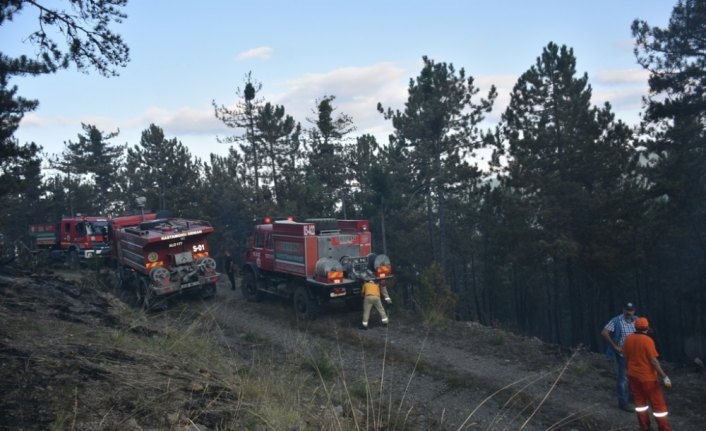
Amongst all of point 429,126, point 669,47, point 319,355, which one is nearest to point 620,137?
point 669,47

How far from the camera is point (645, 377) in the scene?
22.3 ft

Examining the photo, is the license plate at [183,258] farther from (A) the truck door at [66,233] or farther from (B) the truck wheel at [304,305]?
(A) the truck door at [66,233]

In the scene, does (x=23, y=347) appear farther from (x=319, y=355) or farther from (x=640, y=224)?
(x=640, y=224)

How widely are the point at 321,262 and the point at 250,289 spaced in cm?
500

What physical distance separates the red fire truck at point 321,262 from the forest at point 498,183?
2.16m

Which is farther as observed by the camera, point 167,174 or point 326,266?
point 167,174

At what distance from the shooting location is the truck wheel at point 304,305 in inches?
569

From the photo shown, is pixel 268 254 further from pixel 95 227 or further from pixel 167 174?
pixel 167 174

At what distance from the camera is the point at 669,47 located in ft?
59.1

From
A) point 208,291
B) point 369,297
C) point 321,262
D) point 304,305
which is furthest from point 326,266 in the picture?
point 208,291

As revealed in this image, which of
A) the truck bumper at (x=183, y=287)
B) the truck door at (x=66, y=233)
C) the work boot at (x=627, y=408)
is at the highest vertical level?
the truck door at (x=66, y=233)

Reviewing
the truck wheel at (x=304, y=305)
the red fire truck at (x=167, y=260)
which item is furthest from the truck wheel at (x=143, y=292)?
the truck wheel at (x=304, y=305)

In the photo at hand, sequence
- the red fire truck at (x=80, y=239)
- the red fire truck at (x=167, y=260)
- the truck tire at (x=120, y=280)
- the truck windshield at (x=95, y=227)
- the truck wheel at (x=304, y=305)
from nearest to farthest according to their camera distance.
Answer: the truck wheel at (x=304, y=305) → the red fire truck at (x=167, y=260) → the truck tire at (x=120, y=280) → the red fire truck at (x=80, y=239) → the truck windshield at (x=95, y=227)

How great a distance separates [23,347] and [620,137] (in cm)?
2340
